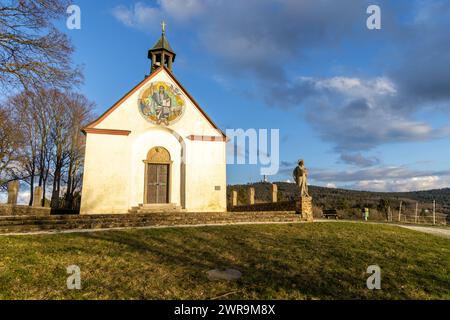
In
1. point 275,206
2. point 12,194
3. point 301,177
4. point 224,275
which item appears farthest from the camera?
point 12,194

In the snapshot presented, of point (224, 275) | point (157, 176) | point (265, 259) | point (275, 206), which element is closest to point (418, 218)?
point (275, 206)

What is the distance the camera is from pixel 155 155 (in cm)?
1814

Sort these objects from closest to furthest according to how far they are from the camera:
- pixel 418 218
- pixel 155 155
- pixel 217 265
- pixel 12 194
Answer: pixel 217 265 < pixel 155 155 < pixel 12 194 < pixel 418 218

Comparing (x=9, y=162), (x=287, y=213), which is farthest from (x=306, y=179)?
(x=9, y=162)

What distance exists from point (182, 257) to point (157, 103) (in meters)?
13.0

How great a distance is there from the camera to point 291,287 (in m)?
5.38

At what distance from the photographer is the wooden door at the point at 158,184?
58.1ft

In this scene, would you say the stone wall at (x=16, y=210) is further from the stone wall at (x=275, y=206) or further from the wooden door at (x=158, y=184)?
the stone wall at (x=275, y=206)

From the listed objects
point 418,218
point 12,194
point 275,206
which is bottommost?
point 418,218

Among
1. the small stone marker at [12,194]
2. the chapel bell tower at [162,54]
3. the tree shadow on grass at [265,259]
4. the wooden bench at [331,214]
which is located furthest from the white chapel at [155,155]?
the wooden bench at [331,214]

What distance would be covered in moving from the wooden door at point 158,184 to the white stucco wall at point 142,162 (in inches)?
14.5

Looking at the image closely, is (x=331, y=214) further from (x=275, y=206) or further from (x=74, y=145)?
(x=74, y=145)

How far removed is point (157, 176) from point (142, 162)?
4.03ft
